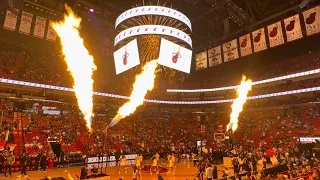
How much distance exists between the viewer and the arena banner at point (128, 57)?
18.2m

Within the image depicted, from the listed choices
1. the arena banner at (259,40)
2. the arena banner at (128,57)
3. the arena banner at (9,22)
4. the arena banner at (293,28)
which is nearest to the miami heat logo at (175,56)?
the arena banner at (128,57)

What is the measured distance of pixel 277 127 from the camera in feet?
109

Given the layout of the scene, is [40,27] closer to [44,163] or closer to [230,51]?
[44,163]

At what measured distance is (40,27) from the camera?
2697 centimetres

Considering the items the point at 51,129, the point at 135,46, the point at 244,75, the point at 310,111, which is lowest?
the point at 51,129

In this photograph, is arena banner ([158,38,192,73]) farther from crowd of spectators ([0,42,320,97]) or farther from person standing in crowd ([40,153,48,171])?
crowd of spectators ([0,42,320,97])

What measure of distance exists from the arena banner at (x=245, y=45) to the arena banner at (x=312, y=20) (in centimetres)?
641

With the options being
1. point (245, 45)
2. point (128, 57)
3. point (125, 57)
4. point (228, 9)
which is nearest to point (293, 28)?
point (245, 45)

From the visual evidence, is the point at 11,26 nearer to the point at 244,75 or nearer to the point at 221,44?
the point at 221,44

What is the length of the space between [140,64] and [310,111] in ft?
92.1

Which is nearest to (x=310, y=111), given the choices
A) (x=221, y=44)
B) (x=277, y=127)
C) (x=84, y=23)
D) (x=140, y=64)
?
(x=277, y=127)

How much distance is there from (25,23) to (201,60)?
24.4m

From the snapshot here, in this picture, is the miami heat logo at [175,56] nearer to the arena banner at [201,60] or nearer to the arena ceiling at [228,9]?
the arena ceiling at [228,9]

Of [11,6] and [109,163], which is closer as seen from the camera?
[11,6]
